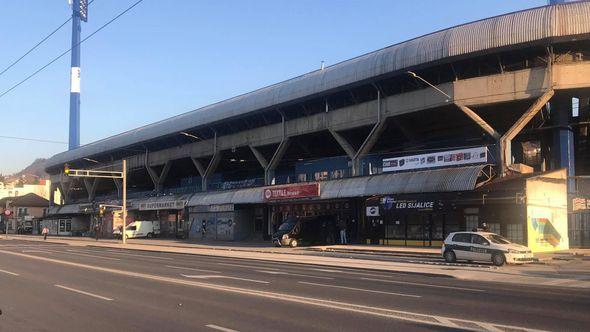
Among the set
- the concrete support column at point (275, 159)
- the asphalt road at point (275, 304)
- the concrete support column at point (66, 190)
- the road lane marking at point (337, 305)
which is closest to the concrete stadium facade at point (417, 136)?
the concrete support column at point (275, 159)

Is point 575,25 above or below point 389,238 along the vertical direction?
above

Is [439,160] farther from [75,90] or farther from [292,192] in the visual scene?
[75,90]

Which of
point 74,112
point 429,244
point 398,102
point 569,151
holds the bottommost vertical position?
point 429,244

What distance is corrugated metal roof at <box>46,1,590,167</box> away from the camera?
34.3m

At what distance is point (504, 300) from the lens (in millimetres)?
→ 13125

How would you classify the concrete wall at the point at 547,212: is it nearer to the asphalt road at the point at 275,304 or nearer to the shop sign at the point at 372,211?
the shop sign at the point at 372,211

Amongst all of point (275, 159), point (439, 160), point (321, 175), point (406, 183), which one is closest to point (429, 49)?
point (439, 160)

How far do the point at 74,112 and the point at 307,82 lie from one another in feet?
301

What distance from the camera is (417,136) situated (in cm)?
4809

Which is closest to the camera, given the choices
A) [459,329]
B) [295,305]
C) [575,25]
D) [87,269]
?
[459,329]

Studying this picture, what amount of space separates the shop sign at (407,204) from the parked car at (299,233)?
6.60 m

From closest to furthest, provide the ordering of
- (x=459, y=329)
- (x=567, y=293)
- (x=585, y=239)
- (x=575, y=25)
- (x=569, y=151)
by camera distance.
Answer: (x=459, y=329), (x=567, y=293), (x=575, y=25), (x=585, y=239), (x=569, y=151)

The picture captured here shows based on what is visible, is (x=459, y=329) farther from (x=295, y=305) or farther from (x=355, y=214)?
(x=355, y=214)

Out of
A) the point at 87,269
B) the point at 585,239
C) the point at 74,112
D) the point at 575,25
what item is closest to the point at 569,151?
the point at 585,239
